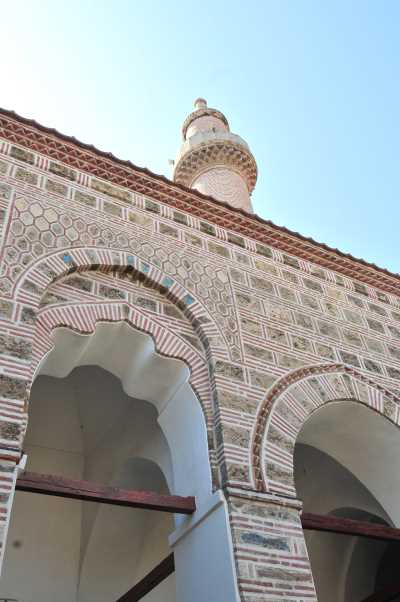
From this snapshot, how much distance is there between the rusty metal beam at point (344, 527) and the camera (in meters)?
3.96

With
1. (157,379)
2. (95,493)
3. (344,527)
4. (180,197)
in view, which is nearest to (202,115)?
(180,197)

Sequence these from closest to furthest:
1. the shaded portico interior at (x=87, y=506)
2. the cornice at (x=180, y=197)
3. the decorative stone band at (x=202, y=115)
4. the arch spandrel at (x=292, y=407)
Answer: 1. the arch spandrel at (x=292, y=407)
2. the cornice at (x=180, y=197)
3. the shaded portico interior at (x=87, y=506)
4. the decorative stone band at (x=202, y=115)

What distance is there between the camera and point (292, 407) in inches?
174

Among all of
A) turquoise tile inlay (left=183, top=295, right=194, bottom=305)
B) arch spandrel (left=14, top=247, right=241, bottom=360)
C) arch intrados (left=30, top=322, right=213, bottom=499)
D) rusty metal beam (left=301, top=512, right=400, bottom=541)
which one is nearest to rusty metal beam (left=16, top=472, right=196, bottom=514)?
arch intrados (left=30, top=322, right=213, bottom=499)

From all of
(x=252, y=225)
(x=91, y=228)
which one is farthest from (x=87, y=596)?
(x=252, y=225)

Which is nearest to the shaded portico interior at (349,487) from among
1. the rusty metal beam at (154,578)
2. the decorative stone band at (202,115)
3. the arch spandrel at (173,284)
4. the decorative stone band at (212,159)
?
the arch spandrel at (173,284)

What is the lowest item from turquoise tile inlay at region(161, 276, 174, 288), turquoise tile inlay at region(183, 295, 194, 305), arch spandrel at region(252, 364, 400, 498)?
arch spandrel at region(252, 364, 400, 498)

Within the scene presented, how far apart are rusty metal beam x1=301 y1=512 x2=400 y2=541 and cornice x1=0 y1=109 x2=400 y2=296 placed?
277cm

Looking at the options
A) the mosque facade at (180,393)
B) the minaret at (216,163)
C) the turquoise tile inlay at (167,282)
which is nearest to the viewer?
the mosque facade at (180,393)

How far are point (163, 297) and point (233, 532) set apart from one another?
1.84 m

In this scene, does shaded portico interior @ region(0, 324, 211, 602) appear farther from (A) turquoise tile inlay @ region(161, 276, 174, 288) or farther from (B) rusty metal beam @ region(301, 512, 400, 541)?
(B) rusty metal beam @ region(301, 512, 400, 541)

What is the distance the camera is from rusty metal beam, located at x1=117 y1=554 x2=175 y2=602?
398cm

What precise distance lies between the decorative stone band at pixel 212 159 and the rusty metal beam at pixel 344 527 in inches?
279

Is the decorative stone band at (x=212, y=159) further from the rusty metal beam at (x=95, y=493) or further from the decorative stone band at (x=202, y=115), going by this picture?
the rusty metal beam at (x=95, y=493)
